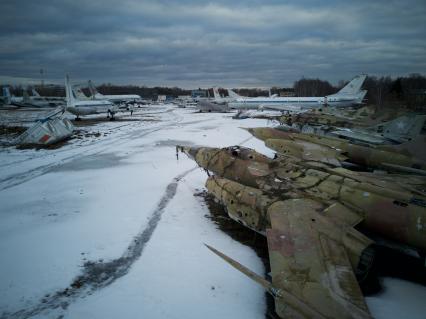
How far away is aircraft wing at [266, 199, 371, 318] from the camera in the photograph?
430 cm

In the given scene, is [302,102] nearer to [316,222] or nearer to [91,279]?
[316,222]

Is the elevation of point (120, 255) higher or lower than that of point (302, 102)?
lower

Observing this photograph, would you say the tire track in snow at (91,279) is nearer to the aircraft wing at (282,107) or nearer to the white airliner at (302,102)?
the aircraft wing at (282,107)

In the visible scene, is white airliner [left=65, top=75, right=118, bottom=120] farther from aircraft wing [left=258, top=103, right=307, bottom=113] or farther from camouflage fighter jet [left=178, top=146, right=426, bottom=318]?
camouflage fighter jet [left=178, top=146, right=426, bottom=318]

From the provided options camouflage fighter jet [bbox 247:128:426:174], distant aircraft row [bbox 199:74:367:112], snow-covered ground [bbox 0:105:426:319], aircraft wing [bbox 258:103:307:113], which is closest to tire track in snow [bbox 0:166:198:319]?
snow-covered ground [bbox 0:105:426:319]

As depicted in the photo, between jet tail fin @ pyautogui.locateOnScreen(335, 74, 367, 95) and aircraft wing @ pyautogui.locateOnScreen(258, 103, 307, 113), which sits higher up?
jet tail fin @ pyautogui.locateOnScreen(335, 74, 367, 95)

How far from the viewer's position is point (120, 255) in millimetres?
6980

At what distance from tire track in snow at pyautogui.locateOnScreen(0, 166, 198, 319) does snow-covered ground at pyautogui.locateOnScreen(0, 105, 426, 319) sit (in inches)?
0.8

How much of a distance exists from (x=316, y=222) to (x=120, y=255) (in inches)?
193

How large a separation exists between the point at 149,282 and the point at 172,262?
33.3 inches

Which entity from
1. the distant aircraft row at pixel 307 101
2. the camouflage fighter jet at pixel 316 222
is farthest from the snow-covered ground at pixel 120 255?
the distant aircraft row at pixel 307 101

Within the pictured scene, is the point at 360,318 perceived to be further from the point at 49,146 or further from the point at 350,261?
the point at 49,146

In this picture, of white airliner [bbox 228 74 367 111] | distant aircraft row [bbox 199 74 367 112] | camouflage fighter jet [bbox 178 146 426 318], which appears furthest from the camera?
white airliner [bbox 228 74 367 111]

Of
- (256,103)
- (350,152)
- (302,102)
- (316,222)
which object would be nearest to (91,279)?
(316,222)
